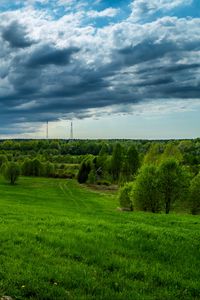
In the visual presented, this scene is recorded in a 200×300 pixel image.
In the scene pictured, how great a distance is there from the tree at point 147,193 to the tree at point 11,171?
7729 centimetres

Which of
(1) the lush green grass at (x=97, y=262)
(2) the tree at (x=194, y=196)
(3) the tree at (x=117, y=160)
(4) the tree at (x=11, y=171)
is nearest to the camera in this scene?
(1) the lush green grass at (x=97, y=262)

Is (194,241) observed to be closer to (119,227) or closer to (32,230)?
(119,227)

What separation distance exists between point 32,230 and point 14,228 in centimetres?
88

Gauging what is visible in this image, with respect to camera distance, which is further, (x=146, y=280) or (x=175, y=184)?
(x=175, y=184)

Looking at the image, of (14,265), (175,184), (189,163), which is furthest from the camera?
(189,163)

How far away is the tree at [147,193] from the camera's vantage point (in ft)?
184

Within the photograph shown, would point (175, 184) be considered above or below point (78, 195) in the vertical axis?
above

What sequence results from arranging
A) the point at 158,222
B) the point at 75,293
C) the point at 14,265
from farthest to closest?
the point at 158,222 → the point at 14,265 → the point at 75,293

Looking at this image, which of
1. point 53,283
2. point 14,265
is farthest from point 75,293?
point 14,265

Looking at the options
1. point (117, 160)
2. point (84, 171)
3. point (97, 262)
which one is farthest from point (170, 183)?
point (84, 171)

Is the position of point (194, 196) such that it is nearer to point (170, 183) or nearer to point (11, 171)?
point (170, 183)

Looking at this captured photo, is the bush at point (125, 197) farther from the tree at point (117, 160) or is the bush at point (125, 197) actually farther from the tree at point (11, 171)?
the tree at point (11, 171)

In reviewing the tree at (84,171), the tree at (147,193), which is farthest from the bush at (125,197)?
the tree at (84,171)

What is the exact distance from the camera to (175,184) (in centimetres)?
5659
